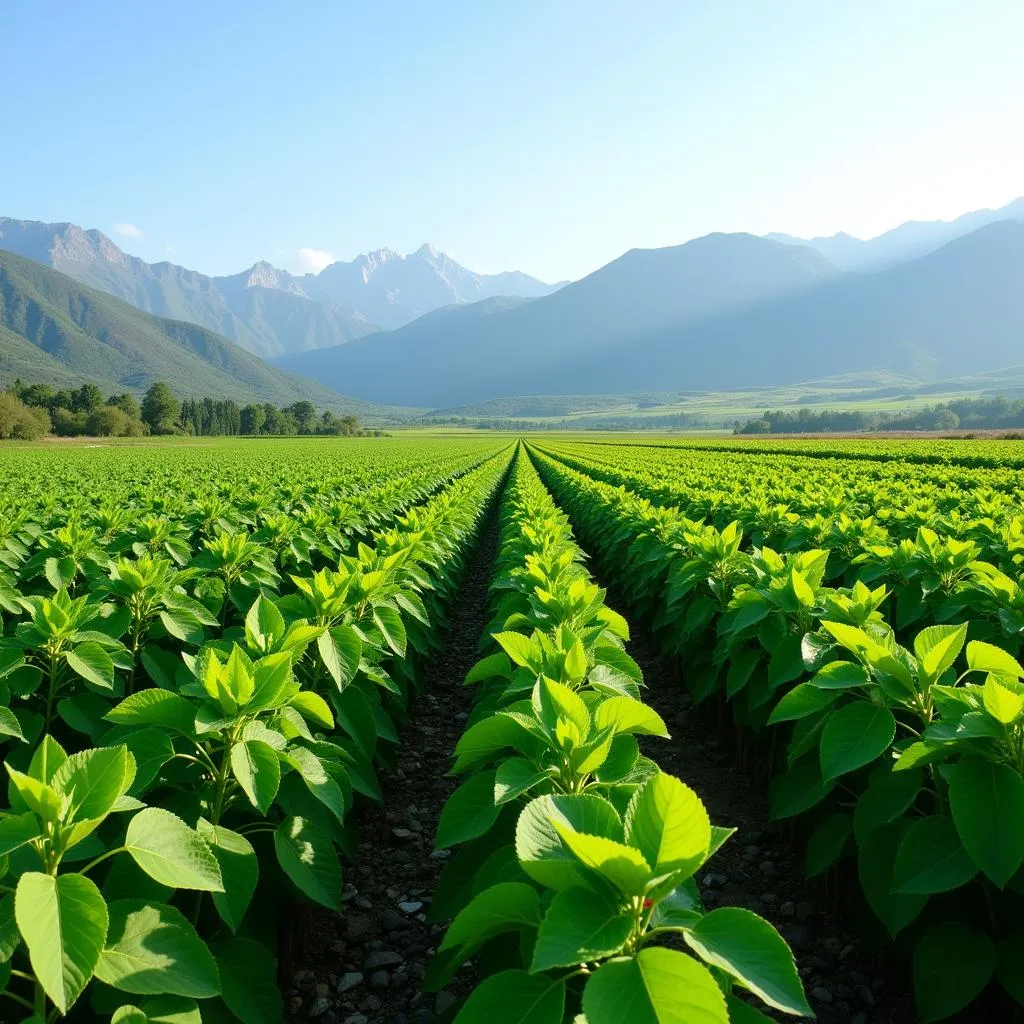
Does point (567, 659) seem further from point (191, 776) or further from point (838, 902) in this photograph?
point (838, 902)

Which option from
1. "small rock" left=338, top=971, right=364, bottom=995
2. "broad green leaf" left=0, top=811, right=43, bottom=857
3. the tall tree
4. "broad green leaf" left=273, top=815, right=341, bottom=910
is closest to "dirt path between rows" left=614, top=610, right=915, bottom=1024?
"small rock" left=338, top=971, right=364, bottom=995

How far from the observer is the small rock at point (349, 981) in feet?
9.96

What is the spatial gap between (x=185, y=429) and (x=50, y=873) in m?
121

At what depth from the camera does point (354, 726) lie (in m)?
3.41

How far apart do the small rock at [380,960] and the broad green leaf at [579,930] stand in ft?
7.91

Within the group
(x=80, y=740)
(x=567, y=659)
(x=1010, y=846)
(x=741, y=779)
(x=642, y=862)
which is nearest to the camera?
(x=642, y=862)

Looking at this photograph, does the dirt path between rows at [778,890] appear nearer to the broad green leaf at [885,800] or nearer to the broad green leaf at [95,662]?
the broad green leaf at [885,800]

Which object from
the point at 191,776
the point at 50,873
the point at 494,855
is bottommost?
the point at 494,855

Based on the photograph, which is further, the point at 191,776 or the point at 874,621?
the point at 874,621

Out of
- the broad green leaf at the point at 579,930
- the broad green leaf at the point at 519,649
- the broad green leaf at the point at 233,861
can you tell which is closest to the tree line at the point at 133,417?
the broad green leaf at the point at 519,649

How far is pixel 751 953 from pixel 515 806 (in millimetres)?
1279

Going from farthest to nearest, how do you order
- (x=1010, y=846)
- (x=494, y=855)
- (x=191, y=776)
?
(x=191, y=776), (x=494, y=855), (x=1010, y=846)

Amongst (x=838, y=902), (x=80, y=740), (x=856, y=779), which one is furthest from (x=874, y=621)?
(x=80, y=740)

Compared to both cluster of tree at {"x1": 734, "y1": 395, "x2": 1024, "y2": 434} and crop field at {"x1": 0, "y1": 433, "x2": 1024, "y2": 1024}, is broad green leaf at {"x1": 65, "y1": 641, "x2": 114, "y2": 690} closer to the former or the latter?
crop field at {"x1": 0, "y1": 433, "x2": 1024, "y2": 1024}
